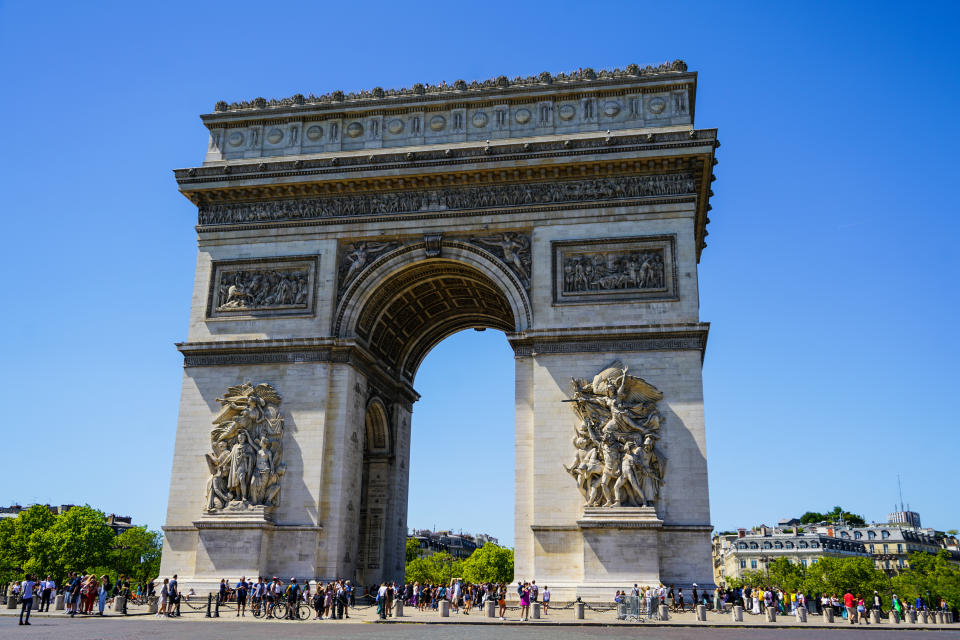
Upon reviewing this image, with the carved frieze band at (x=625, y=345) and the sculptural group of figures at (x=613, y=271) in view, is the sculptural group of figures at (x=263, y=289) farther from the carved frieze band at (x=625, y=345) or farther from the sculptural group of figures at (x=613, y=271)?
the sculptural group of figures at (x=613, y=271)

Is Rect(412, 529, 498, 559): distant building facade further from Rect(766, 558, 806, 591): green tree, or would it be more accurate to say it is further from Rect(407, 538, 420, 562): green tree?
Rect(766, 558, 806, 591): green tree

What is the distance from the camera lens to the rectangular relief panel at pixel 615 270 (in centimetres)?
2583

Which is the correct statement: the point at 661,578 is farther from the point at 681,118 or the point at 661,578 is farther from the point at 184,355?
the point at 184,355

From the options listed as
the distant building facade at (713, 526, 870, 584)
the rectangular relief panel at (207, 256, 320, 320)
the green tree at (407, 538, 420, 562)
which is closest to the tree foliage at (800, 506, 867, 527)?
the distant building facade at (713, 526, 870, 584)

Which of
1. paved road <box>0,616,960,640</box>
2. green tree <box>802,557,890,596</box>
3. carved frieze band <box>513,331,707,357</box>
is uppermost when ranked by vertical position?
carved frieze band <box>513,331,707,357</box>

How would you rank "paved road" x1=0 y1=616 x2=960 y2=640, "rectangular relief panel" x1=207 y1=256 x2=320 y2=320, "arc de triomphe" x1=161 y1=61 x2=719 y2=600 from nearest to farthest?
"paved road" x1=0 y1=616 x2=960 y2=640 → "arc de triomphe" x1=161 y1=61 x2=719 y2=600 → "rectangular relief panel" x1=207 y1=256 x2=320 y2=320

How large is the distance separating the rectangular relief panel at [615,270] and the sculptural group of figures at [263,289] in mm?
8471

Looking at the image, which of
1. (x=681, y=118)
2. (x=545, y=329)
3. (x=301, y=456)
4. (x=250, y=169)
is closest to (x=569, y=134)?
(x=681, y=118)

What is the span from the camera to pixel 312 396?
26.5 m

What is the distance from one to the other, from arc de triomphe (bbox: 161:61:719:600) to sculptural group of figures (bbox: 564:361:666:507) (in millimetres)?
62

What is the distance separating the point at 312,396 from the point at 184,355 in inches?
189

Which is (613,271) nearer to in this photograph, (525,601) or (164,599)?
(525,601)

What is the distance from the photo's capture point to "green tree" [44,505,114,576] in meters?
60.4

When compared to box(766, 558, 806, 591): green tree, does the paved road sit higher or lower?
lower
